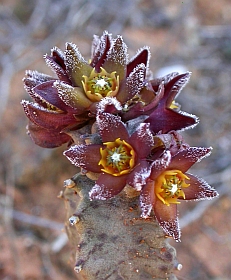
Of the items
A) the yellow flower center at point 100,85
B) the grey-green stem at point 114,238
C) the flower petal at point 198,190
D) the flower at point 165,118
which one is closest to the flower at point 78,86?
the yellow flower center at point 100,85

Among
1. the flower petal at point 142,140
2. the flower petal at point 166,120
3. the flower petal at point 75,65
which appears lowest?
the flower petal at point 142,140

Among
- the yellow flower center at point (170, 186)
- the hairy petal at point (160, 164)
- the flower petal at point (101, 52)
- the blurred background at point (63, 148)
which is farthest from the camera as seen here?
the blurred background at point (63, 148)

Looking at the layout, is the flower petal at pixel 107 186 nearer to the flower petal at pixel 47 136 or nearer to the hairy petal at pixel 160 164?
the hairy petal at pixel 160 164

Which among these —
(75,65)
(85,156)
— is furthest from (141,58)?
(85,156)

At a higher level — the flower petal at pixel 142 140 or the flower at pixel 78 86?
the flower at pixel 78 86

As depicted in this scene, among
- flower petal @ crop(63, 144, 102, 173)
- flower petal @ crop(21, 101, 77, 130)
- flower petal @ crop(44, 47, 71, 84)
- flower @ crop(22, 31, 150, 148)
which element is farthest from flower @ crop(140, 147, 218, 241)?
flower petal @ crop(44, 47, 71, 84)

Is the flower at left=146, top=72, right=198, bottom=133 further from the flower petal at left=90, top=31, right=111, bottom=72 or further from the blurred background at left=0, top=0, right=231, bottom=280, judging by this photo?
the blurred background at left=0, top=0, right=231, bottom=280

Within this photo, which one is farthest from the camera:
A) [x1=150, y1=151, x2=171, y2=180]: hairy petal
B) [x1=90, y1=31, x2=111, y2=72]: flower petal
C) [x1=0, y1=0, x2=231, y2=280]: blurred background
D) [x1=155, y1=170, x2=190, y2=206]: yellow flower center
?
[x1=0, y1=0, x2=231, y2=280]: blurred background

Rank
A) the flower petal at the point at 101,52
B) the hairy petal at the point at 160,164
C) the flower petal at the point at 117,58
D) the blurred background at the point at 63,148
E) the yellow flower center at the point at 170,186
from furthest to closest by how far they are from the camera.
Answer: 1. the blurred background at the point at 63,148
2. the flower petal at the point at 101,52
3. the flower petal at the point at 117,58
4. the yellow flower center at the point at 170,186
5. the hairy petal at the point at 160,164
